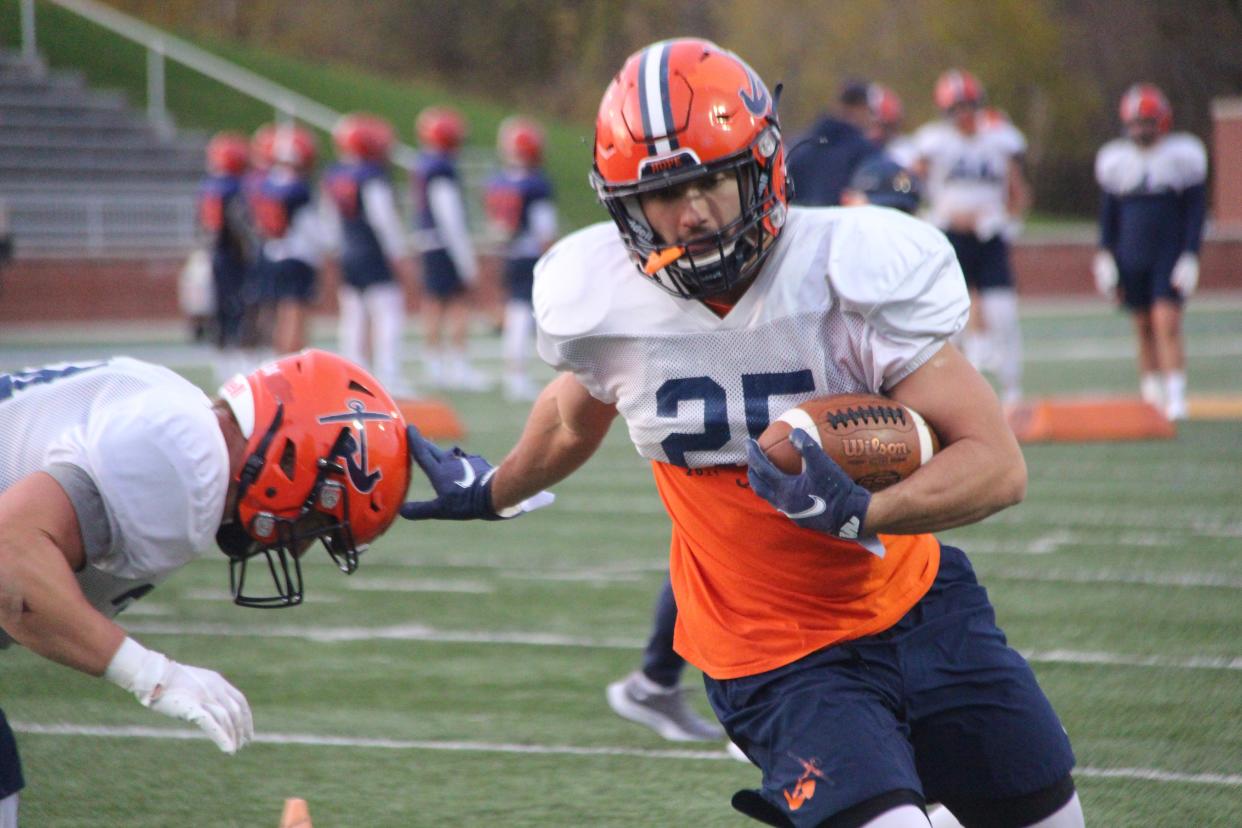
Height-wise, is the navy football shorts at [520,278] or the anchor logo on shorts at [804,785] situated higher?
the anchor logo on shorts at [804,785]

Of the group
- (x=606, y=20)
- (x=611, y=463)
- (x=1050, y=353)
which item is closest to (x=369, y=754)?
(x=611, y=463)

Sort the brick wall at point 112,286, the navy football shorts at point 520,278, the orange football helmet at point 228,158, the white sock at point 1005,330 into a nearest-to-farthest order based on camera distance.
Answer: the white sock at point 1005,330 → the navy football shorts at point 520,278 → the orange football helmet at point 228,158 → the brick wall at point 112,286

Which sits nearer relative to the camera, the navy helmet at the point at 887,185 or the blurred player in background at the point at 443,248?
the navy helmet at the point at 887,185

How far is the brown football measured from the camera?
2502 millimetres

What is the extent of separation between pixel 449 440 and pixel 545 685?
4756 mm

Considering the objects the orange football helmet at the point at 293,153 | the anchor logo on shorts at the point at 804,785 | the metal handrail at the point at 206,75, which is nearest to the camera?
the anchor logo on shorts at the point at 804,785

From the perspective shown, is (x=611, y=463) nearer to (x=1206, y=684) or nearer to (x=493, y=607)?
(x=493, y=607)

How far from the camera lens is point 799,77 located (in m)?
38.3

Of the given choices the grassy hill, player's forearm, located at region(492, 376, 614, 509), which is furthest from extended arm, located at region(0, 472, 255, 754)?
the grassy hill

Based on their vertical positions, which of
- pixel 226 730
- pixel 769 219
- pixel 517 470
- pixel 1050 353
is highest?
pixel 769 219

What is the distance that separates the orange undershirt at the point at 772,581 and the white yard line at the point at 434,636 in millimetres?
2234

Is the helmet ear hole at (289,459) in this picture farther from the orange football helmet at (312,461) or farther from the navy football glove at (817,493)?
the navy football glove at (817,493)

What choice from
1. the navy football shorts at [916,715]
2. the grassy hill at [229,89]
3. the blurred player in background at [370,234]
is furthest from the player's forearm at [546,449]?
the grassy hill at [229,89]

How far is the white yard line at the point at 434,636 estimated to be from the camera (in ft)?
16.0
